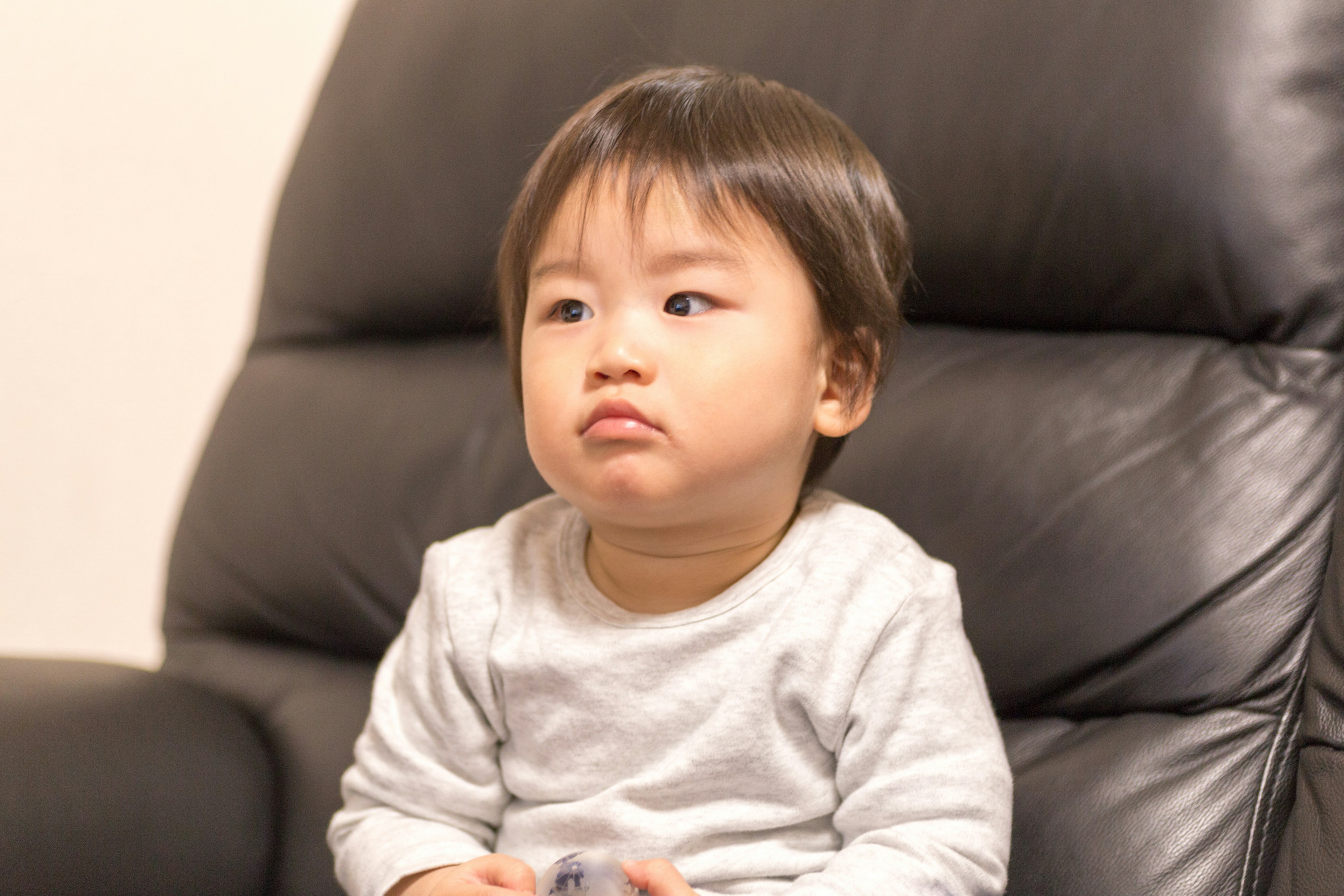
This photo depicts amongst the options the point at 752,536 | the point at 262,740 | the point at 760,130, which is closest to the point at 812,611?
the point at 752,536

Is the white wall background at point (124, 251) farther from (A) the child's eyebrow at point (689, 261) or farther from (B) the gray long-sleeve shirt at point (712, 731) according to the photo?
(A) the child's eyebrow at point (689, 261)

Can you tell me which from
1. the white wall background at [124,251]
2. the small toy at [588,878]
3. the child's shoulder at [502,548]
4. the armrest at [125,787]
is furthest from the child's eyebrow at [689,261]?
the white wall background at [124,251]

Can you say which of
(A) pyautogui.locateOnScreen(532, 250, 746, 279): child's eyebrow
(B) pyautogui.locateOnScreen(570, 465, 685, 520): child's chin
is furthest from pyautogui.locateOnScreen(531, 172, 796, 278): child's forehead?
(B) pyautogui.locateOnScreen(570, 465, 685, 520): child's chin

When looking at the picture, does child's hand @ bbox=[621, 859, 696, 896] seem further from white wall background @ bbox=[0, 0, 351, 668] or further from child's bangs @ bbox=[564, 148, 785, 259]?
white wall background @ bbox=[0, 0, 351, 668]

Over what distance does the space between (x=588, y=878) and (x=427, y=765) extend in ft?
0.70

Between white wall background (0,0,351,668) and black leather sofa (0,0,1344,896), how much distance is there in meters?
0.69

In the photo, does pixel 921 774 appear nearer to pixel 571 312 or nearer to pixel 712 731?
pixel 712 731

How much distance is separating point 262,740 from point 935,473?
Result: 2.09 ft

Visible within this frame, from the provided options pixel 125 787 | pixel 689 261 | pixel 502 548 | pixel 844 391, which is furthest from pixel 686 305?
pixel 125 787

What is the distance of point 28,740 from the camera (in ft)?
2.72

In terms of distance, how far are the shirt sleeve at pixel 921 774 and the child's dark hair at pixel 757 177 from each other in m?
0.18

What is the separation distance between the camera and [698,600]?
79 centimetres

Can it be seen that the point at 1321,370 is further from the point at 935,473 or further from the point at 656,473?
the point at 656,473

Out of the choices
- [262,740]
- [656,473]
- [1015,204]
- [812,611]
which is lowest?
[262,740]
